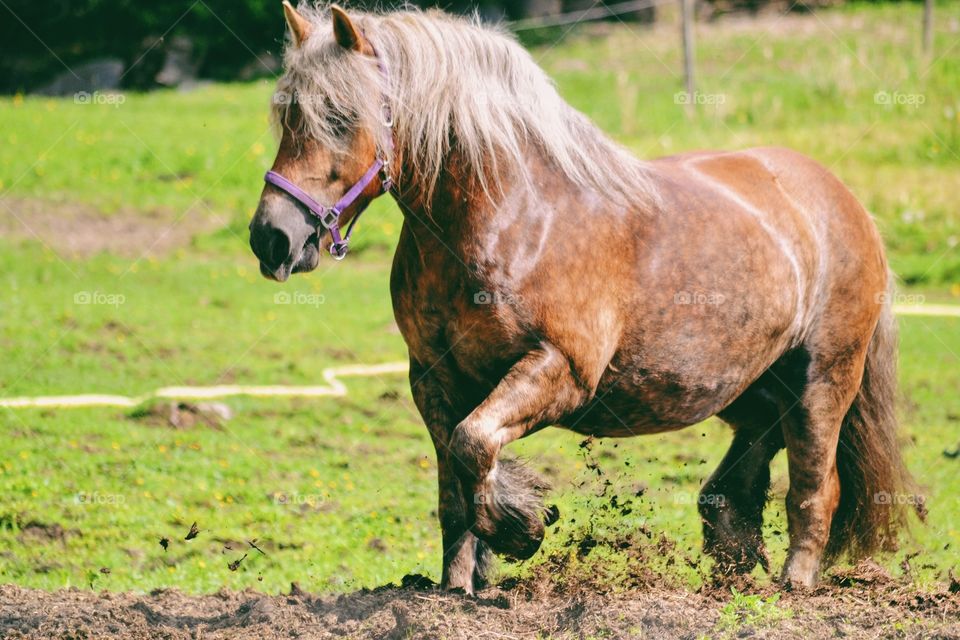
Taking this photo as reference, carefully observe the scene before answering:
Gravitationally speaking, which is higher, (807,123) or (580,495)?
(807,123)

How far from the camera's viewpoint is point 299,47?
4.19 meters

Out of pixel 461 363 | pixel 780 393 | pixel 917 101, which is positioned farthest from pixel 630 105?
pixel 461 363

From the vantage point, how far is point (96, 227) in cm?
1437

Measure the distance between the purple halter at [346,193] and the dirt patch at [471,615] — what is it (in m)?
1.43

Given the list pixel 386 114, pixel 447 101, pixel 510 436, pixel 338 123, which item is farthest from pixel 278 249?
pixel 510 436

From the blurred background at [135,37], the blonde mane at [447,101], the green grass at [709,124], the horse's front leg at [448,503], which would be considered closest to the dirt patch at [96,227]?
the green grass at [709,124]

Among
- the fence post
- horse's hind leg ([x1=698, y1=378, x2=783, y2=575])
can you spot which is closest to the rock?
the fence post

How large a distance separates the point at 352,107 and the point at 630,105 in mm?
14125

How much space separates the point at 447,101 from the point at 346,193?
536 mm

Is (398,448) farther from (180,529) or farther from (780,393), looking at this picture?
(780,393)

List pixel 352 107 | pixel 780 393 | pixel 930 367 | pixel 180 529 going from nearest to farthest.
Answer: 1. pixel 352 107
2. pixel 780 393
3. pixel 180 529
4. pixel 930 367

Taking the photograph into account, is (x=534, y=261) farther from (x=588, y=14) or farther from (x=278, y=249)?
(x=588, y=14)

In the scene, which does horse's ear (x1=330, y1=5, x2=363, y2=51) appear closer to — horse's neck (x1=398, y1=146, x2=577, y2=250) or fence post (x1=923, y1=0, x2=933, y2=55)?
horse's neck (x1=398, y1=146, x2=577, y2=250)

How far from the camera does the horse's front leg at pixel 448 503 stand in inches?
181
